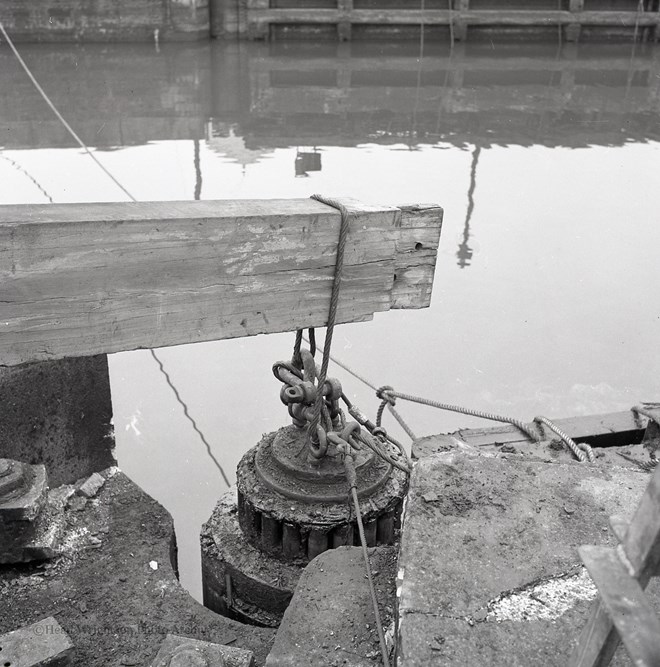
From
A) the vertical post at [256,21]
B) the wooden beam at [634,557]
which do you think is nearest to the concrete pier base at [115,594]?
the wooden beam at [634,557]

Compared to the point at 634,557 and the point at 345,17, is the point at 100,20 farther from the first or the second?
the point at 634,557

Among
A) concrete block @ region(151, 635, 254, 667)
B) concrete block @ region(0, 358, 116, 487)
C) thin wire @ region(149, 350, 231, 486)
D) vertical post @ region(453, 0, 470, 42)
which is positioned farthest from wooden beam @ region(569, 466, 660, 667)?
vertical post @ region(453, 0, 470, 42)

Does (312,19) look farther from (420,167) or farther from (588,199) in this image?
(588,199)

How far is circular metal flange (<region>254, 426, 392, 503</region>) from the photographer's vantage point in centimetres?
248

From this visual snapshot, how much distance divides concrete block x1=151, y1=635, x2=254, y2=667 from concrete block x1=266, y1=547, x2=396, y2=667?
19 cm

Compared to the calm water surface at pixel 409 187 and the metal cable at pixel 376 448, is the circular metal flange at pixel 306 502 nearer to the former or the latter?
the metal cable at pixel 376 448

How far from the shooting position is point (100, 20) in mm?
15562

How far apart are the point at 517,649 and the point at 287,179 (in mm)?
6524

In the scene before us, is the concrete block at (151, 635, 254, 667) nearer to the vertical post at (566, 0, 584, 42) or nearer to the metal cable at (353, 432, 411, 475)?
the metal cable at (353, 432, 411, 475)

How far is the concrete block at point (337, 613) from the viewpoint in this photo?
169 cm

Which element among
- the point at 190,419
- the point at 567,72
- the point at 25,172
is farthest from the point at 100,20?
the point at 190,419

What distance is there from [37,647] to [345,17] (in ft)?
53.0

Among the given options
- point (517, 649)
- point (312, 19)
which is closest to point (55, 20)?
point (312, 19)

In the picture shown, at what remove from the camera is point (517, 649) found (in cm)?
152
